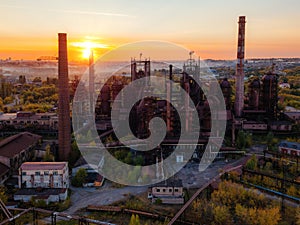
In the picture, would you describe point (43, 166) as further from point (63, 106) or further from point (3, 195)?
point (63, 106)

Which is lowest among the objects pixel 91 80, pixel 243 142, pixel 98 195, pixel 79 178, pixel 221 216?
pixel 98 195

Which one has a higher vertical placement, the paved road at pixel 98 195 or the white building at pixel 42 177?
the white building at pixel 42 177

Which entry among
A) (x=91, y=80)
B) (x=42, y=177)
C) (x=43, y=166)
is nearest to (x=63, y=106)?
(x=43, y=166)

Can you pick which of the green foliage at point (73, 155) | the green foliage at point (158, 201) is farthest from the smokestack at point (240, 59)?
the green foliage at point (158, 201)

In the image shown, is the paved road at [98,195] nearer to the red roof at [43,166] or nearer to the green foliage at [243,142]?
the red roof at [43,166]

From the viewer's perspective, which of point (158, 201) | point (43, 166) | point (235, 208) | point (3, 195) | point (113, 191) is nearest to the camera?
point (235, 208)

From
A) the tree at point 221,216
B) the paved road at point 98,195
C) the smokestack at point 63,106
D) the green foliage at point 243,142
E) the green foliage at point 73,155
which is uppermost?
the smokestack at point 63,106

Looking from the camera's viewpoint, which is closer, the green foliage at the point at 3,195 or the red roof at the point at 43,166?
the green foliage at the point at 3,195

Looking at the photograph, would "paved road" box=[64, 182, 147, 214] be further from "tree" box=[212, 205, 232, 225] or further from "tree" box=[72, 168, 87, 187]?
"tree" box=[212, 205, 232, 225]
